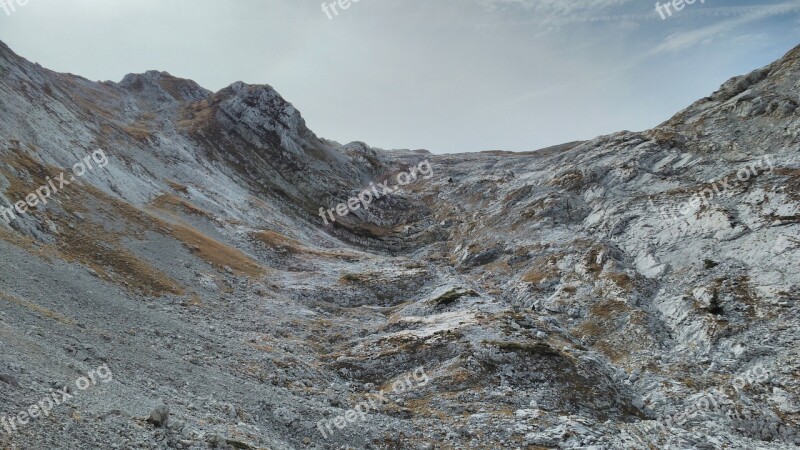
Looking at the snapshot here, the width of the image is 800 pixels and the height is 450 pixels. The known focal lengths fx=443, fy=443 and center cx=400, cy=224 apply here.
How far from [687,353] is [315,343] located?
28.7 meters

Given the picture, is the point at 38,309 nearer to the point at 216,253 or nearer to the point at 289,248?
the point at 216,253

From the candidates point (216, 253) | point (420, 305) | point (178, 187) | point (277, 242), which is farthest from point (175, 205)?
point (420, 305)

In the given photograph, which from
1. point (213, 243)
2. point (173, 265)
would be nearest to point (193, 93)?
point (213, 243)

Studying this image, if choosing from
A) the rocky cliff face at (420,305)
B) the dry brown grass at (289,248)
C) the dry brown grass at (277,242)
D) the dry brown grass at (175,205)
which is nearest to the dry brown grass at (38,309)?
the rocky cliff face at (420,305)

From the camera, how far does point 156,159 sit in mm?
79500

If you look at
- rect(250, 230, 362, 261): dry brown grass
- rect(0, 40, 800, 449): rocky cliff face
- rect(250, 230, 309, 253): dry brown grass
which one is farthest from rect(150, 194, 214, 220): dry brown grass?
rect(250, 230, 362, 261): dry brown grass

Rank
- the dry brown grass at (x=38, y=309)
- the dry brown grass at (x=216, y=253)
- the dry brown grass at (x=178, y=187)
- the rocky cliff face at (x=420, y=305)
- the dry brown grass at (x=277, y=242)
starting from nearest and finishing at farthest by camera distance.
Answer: the rocky cliff face at (x=420, y=305) → the dry brown grass at (x=38, y=309) → the dry brown grass at (x=216, y=253) → the dry brown grass at (x=277, y=242) → the dry brown grass at (x=178, y=187)

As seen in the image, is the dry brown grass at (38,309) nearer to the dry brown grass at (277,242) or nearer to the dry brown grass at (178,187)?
the dry brown grass at (277,242)

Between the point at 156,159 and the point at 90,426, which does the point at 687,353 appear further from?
the point at 156,159

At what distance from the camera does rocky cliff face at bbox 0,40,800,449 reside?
2317 centimetres

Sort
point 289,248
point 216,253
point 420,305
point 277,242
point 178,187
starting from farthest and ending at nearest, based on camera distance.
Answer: point 178,187
point 277,242
point 289,248
point 216,253
point 420,305

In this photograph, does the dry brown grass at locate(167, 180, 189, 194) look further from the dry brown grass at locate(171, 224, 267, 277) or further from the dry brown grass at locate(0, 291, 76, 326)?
the dry brown grass at locate(0, 291, 76, 326)

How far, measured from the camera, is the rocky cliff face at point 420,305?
76.0 feet

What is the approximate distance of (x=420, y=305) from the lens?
45.5 m
